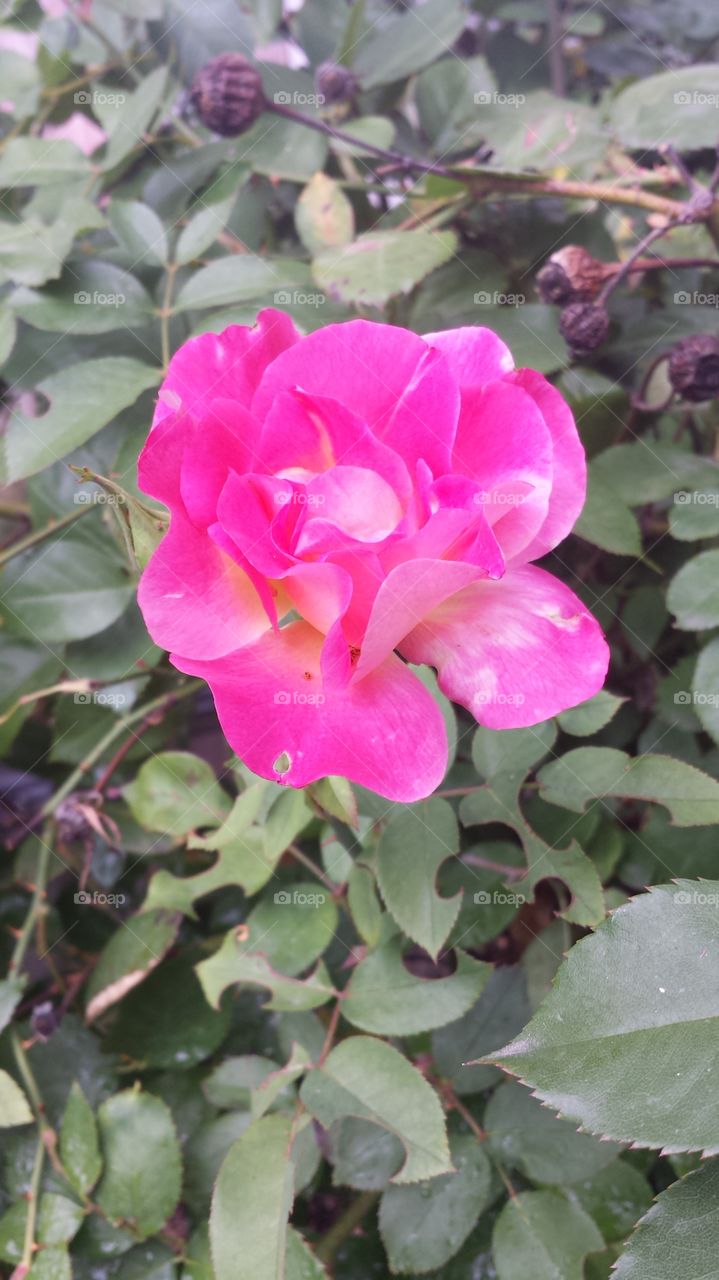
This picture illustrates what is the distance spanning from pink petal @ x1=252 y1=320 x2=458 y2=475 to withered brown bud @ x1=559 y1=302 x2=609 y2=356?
→ 223 millimetres

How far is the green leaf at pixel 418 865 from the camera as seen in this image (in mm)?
449

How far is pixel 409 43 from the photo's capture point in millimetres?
743

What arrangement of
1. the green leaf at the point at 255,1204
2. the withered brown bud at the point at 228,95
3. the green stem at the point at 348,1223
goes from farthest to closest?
the withered brown bud at the point at 228,95 → the green stem at the point at 348,1223 → the green leaf at the point at 255,1204

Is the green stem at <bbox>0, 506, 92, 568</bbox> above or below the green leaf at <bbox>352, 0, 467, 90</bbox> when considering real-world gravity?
below

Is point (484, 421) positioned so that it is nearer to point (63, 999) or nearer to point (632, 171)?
point (632, 171)

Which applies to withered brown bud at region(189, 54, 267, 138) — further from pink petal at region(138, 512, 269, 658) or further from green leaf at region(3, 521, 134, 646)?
pink petal at region(138, 512, 269, 658)

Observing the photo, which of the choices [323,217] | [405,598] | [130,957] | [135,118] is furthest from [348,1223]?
[135,118]

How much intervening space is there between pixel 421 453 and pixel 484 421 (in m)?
0.03

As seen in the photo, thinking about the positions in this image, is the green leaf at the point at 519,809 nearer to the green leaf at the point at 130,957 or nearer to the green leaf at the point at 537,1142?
the green leaf at the point at 537,1142

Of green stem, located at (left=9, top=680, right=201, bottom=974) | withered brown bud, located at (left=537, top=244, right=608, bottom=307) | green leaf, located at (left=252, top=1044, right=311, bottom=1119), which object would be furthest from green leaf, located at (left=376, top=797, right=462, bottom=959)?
withered brown bud, located at (left=537, top=244, right=608, bottom=307)

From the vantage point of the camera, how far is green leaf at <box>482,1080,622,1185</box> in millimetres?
488

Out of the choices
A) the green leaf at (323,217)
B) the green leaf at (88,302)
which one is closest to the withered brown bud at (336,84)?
the green leaf at (323,217)

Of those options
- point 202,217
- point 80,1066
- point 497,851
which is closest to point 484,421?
point 497,851

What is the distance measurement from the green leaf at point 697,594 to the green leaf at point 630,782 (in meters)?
0.08
